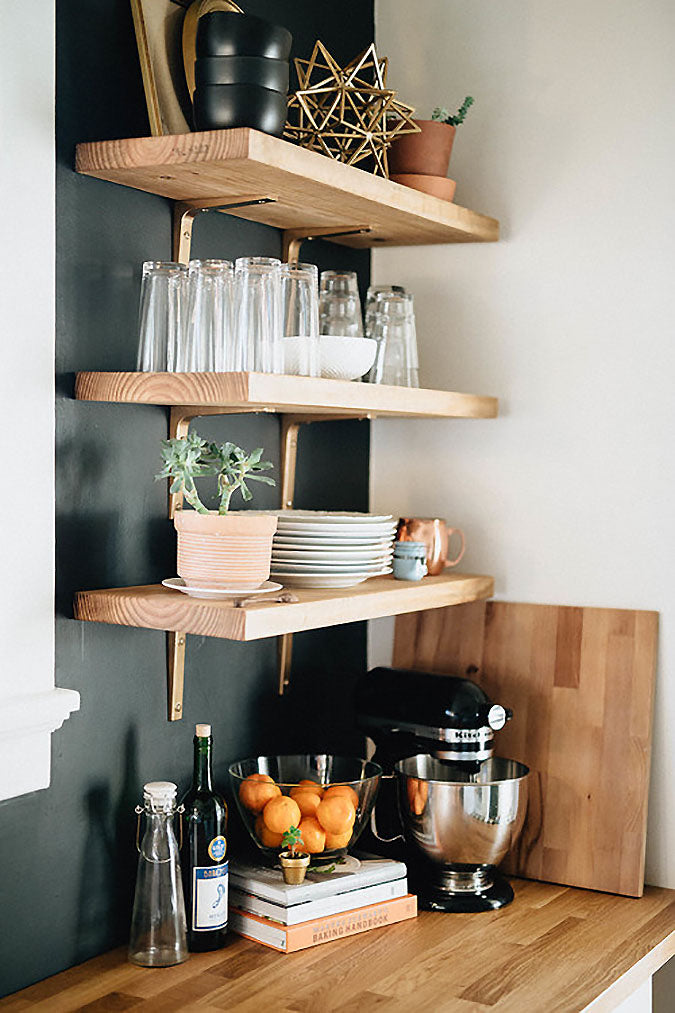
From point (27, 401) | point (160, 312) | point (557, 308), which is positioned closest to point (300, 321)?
point (160, 312)

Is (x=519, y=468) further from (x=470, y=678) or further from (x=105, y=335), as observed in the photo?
(x=105, y=335)

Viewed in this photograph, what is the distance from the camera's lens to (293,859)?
1763 mm

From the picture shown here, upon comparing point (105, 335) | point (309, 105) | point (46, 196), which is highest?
point (309, 105)

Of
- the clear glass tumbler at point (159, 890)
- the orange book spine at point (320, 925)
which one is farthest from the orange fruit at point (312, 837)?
the clear glass tumbler at point (159, 890)

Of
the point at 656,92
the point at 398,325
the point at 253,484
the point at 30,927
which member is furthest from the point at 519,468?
the point at 30,927

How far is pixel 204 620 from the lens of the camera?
1.58m

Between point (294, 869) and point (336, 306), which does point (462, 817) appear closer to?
point (294, 869)

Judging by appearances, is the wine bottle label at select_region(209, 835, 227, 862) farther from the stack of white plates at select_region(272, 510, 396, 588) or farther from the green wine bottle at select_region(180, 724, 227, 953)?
the stack of white plates at select_region(272, 510, 396, 588)

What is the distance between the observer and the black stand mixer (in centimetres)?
191

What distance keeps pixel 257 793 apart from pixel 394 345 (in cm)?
82

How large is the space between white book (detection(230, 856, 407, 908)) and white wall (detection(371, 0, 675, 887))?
0.52m

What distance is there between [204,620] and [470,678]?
2.63 ft

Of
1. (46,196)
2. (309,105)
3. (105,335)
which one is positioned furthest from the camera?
(309,105)

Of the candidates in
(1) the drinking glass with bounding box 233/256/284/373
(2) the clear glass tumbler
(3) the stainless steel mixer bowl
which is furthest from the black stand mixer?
(1) the drinking glass with bounding box 233/256/284/373
